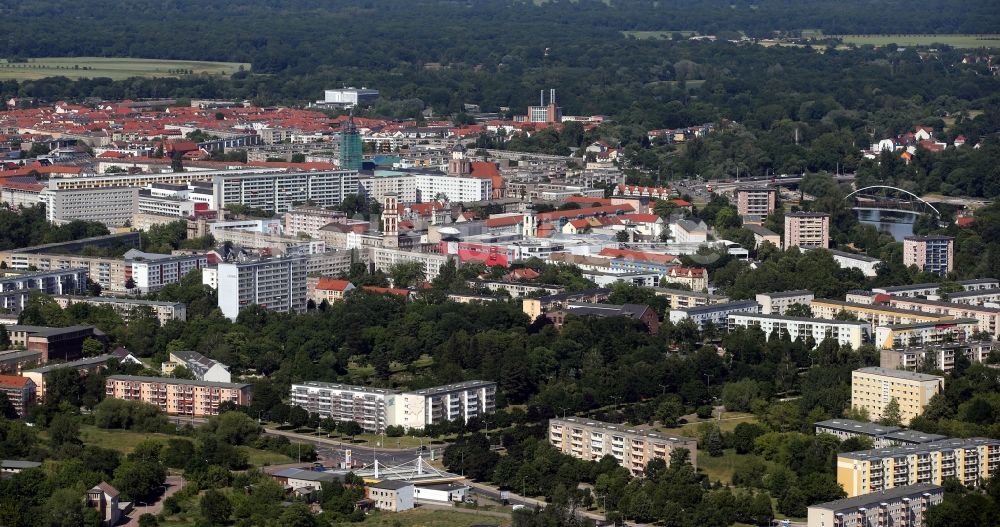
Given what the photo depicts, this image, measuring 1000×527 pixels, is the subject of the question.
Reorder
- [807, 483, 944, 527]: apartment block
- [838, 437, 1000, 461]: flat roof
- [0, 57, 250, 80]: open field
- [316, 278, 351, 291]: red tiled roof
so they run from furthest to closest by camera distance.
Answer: [0, 57, 250, 80]: open field < [316, 278, 351, 291]: red tiled roof < [838, 437, 1000, 461]: flat roof < [807, 483, 944, 527]: apartment block

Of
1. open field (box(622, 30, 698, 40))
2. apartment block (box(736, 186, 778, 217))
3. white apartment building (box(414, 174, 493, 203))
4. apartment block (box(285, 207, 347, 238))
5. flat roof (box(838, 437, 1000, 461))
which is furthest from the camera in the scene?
open field (box(622, 30, 698, 40))

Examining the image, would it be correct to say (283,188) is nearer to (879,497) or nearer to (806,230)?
(806,230)

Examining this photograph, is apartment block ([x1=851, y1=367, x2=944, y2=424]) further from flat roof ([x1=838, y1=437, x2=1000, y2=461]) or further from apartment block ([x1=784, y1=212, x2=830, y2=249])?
apartment block ([x1=784, y1=212, x2=830, y2=249])

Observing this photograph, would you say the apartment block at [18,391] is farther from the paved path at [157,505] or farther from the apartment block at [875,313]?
the apartment block at [875,313]

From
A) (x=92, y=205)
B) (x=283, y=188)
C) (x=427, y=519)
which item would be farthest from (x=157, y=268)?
(x=427, y=519)

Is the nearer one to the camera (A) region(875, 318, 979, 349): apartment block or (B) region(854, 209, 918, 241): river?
(A) region(875, 318, 979, 349): apartment block

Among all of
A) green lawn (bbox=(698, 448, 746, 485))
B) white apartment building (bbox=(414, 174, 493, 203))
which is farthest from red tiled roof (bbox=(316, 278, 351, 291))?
white apartment building (bbox=(414, 174, 493, 203))

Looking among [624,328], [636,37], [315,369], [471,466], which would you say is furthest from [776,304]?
[636,37]
